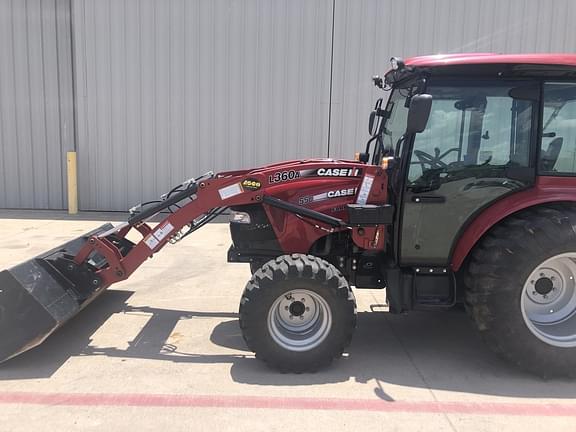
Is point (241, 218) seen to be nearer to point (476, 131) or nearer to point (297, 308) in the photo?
point (297, 308)

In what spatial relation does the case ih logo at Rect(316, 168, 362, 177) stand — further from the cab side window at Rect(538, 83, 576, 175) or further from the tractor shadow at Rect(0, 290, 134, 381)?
the tractor shadow at Rect(0, 290, 134, 381)

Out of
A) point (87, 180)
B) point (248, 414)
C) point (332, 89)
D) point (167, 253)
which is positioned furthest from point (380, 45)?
point (248, 414)

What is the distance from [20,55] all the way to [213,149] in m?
4.93

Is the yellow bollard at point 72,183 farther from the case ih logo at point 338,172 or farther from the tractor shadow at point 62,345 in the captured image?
the case ih logo at point 338,172

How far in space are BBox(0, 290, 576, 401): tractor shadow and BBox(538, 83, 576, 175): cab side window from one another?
1.55m

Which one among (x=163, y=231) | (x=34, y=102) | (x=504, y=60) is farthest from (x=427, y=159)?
(x=34, y=102)

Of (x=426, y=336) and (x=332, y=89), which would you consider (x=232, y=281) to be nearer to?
(x=426, y=336)

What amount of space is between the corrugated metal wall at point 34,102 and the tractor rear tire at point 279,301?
9.61 metres

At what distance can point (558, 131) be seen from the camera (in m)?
3.68

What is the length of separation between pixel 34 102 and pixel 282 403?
1082 centimetres

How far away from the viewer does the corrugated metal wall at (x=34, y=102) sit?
37.0 ft

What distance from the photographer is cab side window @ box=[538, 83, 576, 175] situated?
363 cm

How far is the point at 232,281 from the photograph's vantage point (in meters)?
6.23

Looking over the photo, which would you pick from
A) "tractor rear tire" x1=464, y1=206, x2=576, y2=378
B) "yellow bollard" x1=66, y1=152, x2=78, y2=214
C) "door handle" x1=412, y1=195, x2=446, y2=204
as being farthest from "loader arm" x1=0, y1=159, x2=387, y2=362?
"yellow bollard" x1=66, y1=152, x2=78, y2=214
